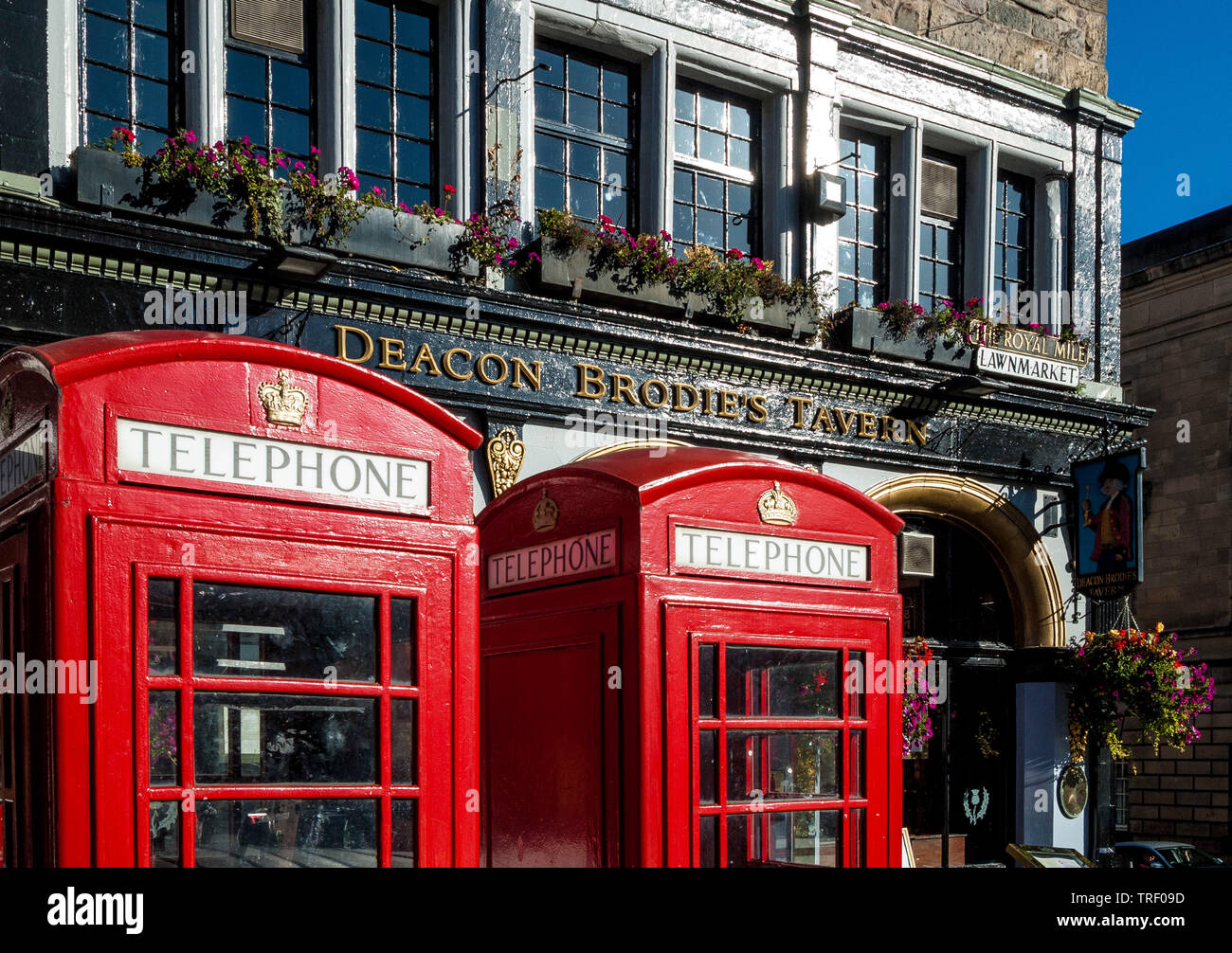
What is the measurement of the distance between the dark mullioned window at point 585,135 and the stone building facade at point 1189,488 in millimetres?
18504

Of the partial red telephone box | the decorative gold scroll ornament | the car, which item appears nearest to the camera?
the partial red telephone box

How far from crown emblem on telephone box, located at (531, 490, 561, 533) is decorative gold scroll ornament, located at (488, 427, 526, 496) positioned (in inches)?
198

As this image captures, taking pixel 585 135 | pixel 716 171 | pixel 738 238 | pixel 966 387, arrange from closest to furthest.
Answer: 1. pixel 585 135
2. pixel 716 171
3. pixel 738 238
4. pixel 966 387

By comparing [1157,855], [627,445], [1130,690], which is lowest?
[1157,855]

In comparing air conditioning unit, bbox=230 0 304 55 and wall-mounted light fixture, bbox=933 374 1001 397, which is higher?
air conditioning unit, bbox=230 0 304 55

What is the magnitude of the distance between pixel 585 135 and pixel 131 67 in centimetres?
426

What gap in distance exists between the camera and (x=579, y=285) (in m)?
12.0

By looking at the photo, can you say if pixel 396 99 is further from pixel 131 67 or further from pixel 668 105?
pixel 668 105

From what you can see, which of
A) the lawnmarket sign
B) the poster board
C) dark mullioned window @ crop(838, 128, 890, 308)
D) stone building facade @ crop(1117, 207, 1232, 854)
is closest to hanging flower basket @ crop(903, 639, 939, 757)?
the poster board

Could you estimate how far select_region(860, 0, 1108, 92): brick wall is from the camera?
50.3 feet

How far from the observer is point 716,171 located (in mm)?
13656

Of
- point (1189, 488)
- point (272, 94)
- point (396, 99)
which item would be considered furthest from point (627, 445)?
point (1189, 488)

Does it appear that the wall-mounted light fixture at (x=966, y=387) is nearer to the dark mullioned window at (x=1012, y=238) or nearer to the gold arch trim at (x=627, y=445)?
the dark mullioned window at (x=1012, y=238)

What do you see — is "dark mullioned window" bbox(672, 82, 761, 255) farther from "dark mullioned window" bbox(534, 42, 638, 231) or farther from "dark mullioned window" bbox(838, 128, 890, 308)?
"dark mullioned window" bbox(838, 128, 890, 308)
